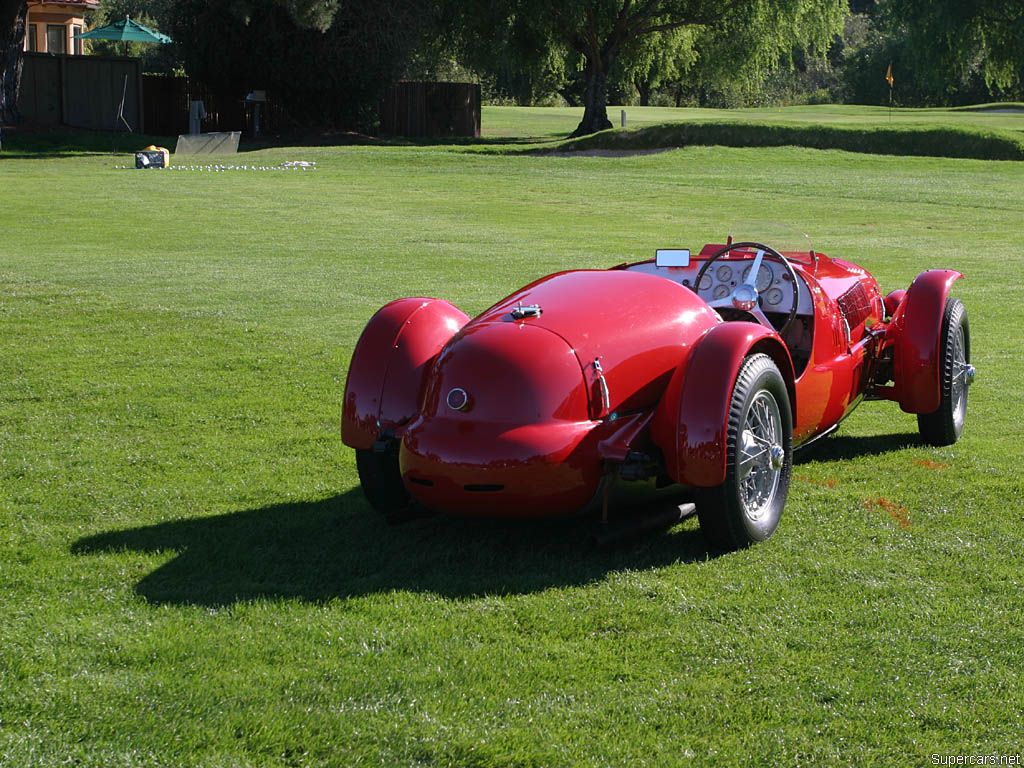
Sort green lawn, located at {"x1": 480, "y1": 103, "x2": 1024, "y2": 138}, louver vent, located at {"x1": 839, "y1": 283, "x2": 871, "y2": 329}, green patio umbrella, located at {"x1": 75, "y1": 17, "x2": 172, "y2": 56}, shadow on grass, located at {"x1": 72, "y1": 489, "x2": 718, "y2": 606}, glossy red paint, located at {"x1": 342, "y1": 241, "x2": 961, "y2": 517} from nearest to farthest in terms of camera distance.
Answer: shadow on grass, located at {"x1": 72, "y1": 489, "x2": 718, "y2": 606} < glossy red paint, located at {"x1": 342, "y1": 241, "x2": 961, "y2": 517} < louver vent, located at {"x1": 839, "y1": 283, "x2": 871, "y2": 329} < green patio umbrella, located at {"x1": 75, "y1": 17, "x2": 172, "y2": 56} < green lawn, located at {"x1": 480, "y1": 103, "x2": 1024, "y2": 138}

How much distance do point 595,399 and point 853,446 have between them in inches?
108

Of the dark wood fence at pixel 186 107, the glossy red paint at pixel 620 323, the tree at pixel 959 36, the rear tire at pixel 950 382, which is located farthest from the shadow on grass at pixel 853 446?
the dark wood fence at pixel 186 107

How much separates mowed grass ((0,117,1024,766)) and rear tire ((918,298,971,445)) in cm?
17

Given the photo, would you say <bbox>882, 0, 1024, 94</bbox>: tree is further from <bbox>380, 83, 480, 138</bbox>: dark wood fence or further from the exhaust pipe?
the exhaust pipe

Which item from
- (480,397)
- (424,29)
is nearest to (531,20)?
(424,29)

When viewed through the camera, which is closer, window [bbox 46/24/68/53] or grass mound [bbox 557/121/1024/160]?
grass mound [bbox 557/121/1024/160]

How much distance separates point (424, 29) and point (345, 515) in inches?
1565

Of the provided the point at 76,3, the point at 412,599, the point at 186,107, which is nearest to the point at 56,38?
the point at 76,3

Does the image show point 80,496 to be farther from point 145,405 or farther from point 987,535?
point 987,535

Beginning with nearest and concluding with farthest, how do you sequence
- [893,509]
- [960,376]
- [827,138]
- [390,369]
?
1. [390,369]
2. [893,509]
3. [960,376]
4. [827,138]

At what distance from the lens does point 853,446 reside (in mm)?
7352

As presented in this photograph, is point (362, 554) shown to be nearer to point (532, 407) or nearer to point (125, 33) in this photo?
point (532, 407)

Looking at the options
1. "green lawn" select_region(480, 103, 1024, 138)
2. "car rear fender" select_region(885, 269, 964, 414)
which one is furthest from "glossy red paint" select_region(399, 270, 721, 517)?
"green lawn" select_region(480, 103, 1024, 138)

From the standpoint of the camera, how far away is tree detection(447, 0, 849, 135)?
41594mm
